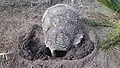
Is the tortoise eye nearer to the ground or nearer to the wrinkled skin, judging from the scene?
the wrinkled skin

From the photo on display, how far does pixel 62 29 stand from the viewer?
2404 mm

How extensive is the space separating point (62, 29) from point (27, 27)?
46cm

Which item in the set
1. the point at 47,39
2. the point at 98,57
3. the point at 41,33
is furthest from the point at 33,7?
the point at 98,57

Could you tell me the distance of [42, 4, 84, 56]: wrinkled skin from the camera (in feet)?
7.91

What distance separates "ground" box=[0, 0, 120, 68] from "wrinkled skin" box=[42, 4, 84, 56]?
129 mm

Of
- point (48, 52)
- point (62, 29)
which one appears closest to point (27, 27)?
point (48, 52)

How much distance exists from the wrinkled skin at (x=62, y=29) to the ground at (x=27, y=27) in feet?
0.42

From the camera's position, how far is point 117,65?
2.41 metres

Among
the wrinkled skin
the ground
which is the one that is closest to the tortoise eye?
the wrinkled skin

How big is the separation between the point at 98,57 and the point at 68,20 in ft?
1.19

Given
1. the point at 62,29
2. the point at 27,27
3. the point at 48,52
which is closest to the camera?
the point at 62,29

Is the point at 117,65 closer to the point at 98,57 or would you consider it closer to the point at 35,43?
the point at 98,57

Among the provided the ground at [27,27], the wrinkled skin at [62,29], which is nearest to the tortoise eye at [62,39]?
the wrinkled skin at [62,29]

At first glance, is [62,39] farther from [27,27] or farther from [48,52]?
[27,27]
